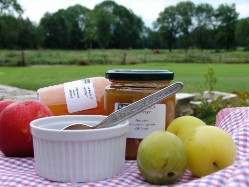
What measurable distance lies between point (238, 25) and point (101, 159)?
150 feet

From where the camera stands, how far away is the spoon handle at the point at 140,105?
84 centimetres

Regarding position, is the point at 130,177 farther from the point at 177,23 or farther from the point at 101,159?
the point at 177,23

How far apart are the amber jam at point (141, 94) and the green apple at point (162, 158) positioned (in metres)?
0.16

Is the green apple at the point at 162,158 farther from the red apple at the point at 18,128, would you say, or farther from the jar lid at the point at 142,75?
the red apple at the point at 18,128

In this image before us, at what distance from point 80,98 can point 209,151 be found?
17.3 inches

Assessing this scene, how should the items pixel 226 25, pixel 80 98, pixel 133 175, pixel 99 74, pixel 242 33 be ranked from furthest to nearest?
1. pixel 226 25
2. pixel 242 33
3. pixel 99 74
4. pixel 80 98
5. pixel 133 175

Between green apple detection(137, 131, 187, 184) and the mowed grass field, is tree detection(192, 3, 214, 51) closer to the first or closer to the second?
the mowed grass field

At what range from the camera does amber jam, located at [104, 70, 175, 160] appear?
0.91 metres

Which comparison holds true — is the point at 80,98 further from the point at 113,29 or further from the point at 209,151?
the point at 113,29

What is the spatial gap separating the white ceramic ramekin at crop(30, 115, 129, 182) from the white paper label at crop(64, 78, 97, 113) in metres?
0.29

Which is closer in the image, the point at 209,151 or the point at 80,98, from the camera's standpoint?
the point at 209,151

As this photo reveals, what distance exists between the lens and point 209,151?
76 cm

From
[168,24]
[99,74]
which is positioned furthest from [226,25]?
[99,74]

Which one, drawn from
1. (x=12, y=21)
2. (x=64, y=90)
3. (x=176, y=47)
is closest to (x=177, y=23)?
(x=176, y=47)
